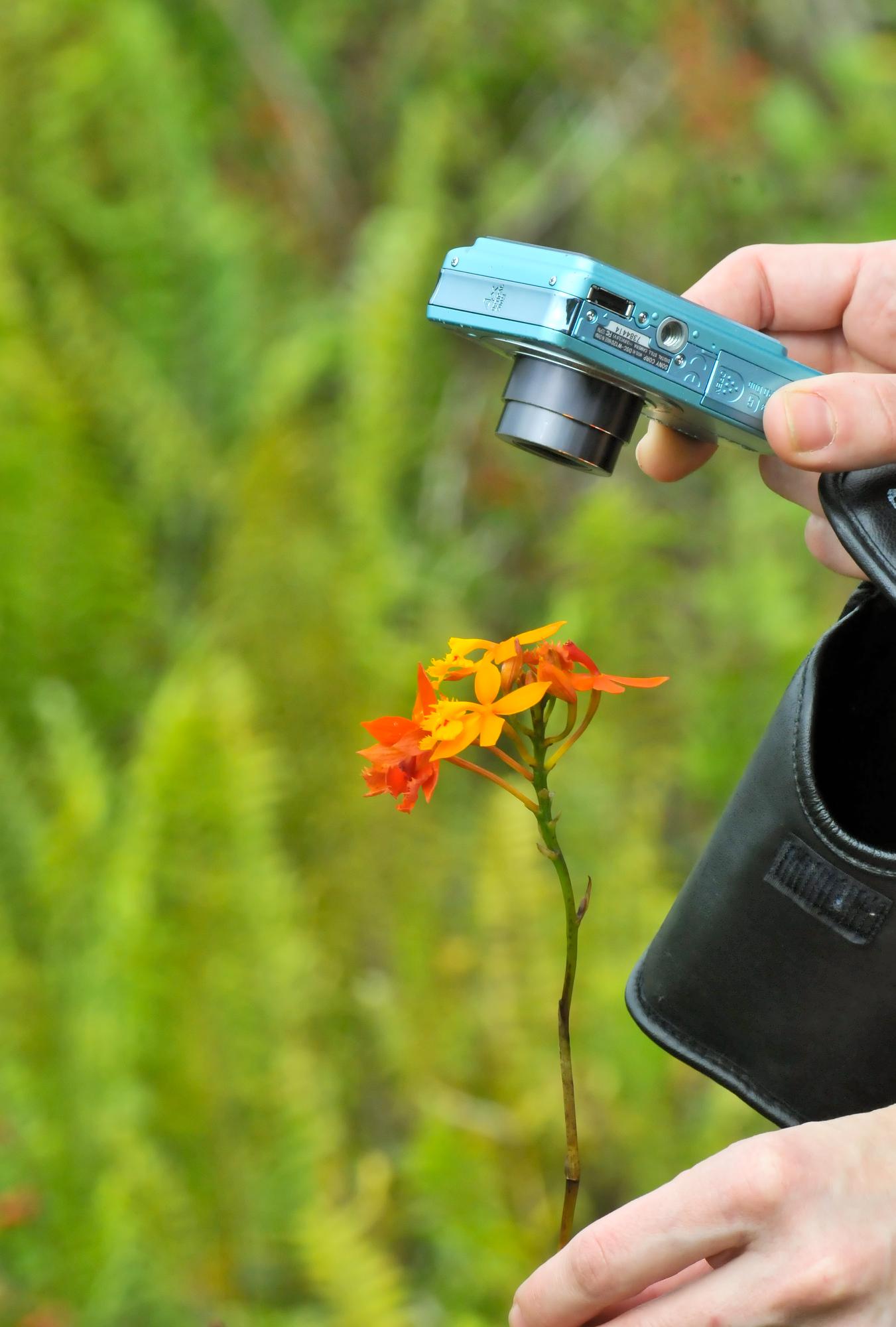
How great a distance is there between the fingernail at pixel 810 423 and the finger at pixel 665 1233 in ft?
0.95

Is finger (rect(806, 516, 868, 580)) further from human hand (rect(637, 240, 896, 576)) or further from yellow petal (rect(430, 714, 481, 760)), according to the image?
yellow petal (rect(430, 714, 481, 760))

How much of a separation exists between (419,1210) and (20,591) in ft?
3.52

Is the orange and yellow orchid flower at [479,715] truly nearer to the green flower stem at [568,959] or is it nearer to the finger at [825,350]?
the green flower stem at [568,959]

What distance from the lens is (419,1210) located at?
4.29 ft

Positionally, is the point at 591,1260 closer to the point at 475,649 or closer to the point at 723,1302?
the point at 723,1302

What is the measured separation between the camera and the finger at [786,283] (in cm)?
76

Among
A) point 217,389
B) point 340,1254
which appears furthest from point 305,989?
point 217,389

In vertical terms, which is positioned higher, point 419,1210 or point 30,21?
point 30,21

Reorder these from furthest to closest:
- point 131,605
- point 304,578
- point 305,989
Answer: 1. point 131,605
2. point 304,578
3. point 305,989

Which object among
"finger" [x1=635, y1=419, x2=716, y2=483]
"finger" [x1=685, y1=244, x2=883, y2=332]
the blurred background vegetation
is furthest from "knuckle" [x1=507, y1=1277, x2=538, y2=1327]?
the blurred background vegetation

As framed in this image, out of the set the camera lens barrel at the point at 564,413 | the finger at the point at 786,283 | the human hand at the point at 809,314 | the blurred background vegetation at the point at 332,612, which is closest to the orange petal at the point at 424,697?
the camera lens barrel at the point at 564,413

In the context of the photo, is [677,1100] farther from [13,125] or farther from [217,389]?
[13,125]

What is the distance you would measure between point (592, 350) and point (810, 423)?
4.1 inches

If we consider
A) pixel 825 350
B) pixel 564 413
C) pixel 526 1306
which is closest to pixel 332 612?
pixel 825 350
